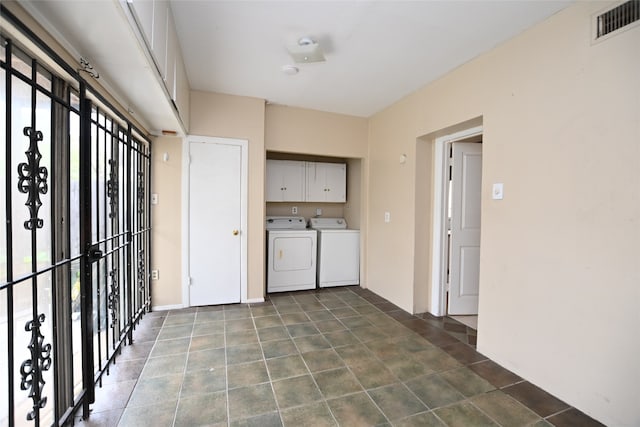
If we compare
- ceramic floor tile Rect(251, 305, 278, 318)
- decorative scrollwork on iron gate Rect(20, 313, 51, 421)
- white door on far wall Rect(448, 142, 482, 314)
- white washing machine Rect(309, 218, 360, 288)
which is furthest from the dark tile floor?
white washing machine Rect(309, 218, 360, 288)

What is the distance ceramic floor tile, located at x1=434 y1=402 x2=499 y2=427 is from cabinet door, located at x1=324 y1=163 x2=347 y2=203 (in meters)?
3.21

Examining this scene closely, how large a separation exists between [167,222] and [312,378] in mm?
2359

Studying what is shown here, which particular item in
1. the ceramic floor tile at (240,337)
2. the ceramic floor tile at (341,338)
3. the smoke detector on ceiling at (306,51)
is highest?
the smoke detector on ceiling at (306,51)

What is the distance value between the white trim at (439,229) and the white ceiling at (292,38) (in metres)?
0.83

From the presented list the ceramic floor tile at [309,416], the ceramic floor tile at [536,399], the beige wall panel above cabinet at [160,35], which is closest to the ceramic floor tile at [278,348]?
the ceramic floor tile at [309,416]

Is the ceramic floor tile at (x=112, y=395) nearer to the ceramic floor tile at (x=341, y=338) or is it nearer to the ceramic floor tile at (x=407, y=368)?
the ceramic floor tile at (x=341, y=338)

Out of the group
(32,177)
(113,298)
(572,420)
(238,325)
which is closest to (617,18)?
(572,420)

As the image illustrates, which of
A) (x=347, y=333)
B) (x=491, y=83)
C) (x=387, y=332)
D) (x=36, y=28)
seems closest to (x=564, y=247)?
(x=491, y=83)

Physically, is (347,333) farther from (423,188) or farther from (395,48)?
(395,48)

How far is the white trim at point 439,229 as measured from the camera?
3.10m

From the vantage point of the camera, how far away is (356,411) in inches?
66.3

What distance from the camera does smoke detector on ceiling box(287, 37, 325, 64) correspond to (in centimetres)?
216

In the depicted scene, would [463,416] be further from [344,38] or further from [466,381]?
[344,38]

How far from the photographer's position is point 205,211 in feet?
10.9
